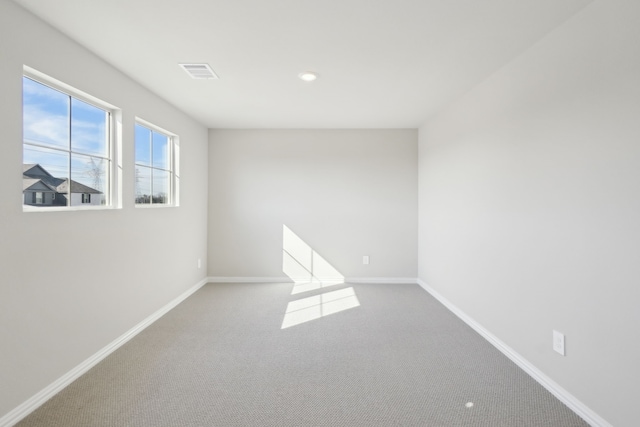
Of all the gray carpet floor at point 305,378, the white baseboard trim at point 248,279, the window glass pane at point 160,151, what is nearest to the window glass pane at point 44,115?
the window glass pane at point 160,151

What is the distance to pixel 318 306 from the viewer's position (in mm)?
4047

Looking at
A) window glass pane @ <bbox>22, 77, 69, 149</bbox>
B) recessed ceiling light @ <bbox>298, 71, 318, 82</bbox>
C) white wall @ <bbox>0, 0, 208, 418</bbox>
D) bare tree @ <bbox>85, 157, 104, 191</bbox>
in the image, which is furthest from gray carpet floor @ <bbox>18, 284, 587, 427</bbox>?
recessed ceiling light @ <bbox>298, 71, 318, 82</bbox>

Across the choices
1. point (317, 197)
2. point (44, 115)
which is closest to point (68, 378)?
point (44, 115)

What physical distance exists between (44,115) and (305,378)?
2556mm

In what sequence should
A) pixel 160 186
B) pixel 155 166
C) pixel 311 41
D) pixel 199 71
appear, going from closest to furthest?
pixel 311 41, pixel 199 71, pixel 155 166, pixel 160 186

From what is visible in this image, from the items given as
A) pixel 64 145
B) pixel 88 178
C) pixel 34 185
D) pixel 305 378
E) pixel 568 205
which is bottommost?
pixel 305 378

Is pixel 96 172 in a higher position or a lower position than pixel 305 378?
higher

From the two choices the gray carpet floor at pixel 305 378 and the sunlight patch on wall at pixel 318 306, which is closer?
the gray carpet floor at pixel 305 378

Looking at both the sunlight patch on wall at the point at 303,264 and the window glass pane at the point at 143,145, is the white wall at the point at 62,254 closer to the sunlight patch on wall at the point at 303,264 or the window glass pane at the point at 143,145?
the window glass pane at the point at 143,145

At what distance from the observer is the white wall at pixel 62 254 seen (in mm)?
1889

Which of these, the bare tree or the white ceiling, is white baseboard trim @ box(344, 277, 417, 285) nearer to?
the white ceiling

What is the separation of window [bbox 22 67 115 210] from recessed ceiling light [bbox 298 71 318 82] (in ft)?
5.59

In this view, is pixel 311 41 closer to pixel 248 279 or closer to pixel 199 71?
pixel 199 71

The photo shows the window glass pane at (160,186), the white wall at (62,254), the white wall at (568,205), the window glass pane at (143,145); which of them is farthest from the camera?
the window glass pane at (160,186)
